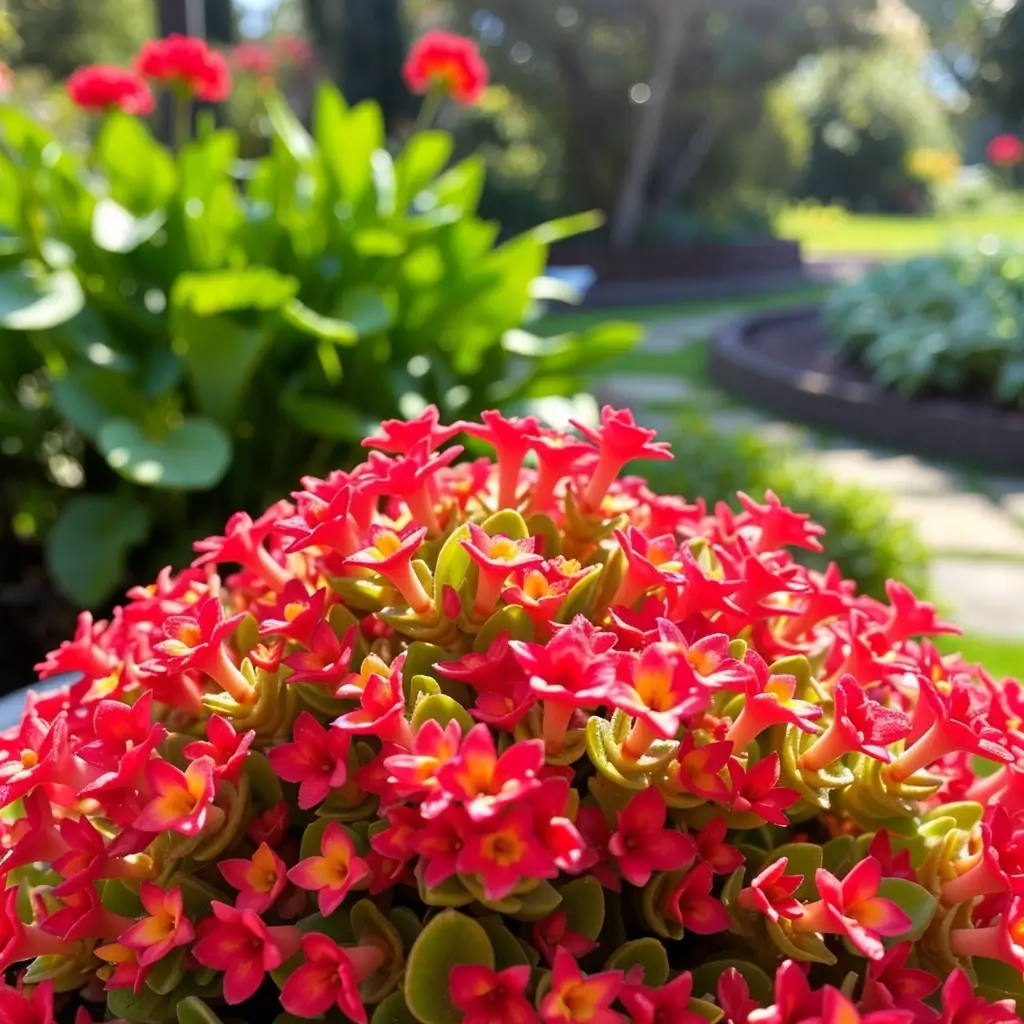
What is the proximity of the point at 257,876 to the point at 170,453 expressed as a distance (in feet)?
5.56

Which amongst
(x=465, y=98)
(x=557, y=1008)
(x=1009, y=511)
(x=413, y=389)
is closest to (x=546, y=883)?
(x=557, y=1008)

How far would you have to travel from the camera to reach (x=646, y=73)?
14.3 metres

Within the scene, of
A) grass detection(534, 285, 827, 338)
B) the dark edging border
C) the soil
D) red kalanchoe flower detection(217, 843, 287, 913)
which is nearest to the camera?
red kalanchoe flower detection(217, 843, 287, 913)

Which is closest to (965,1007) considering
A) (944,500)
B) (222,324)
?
(222,324)

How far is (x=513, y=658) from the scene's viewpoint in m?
0.87

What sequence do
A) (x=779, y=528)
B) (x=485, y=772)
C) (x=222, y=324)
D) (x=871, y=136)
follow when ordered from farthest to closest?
(x=871, y=136)
(x=222, y=324)
(x=779, y=528)
(x=485, y=772)

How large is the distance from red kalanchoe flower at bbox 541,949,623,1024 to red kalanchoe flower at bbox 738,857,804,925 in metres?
0.14

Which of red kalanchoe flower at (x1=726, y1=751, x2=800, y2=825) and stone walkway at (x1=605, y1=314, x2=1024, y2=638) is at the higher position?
red kalanchoe flower at (x1=726, y1=751, x2=800, y2=825)

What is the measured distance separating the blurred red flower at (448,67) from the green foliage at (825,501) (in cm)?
188

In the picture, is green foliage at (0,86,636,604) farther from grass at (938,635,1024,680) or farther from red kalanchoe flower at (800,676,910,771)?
red kalanchoe flower at (800,676,910,771)

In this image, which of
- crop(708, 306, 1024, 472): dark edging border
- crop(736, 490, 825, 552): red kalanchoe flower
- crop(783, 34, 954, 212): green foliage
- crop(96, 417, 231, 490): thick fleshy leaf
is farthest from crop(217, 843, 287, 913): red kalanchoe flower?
crop(783, 34, 954, 212): green foliage

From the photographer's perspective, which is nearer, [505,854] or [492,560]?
[505,854]

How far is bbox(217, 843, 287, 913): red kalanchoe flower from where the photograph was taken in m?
0.81

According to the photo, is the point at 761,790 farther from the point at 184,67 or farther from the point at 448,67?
the point at 448,67
